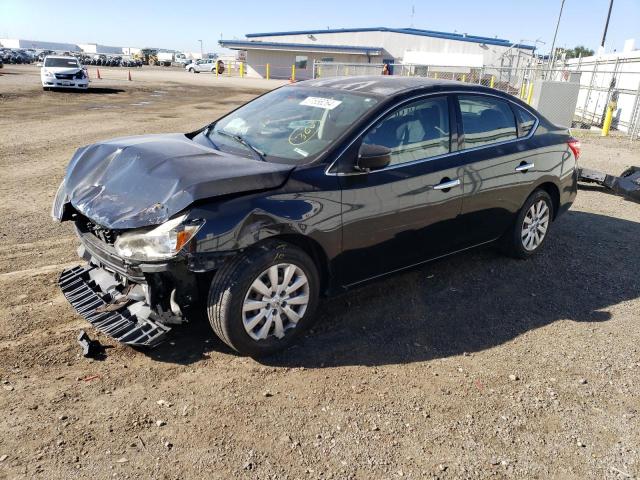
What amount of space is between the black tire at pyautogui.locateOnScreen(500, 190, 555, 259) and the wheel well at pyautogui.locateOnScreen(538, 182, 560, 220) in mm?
72

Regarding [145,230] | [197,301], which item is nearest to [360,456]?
[197,301]

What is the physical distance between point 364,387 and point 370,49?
60864 mm

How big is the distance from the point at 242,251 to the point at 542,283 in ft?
10.6

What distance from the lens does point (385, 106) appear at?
4113 millimetres

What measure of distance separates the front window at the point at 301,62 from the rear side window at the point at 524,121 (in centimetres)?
5798

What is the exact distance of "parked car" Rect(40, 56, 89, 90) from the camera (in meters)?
24.5

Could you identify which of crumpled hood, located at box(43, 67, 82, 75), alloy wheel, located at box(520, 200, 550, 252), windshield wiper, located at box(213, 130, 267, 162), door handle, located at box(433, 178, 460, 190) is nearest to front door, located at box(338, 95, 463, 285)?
door handle, located at box(433, 178, 460, 190)

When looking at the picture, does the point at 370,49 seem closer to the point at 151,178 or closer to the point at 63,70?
the point at 63,70

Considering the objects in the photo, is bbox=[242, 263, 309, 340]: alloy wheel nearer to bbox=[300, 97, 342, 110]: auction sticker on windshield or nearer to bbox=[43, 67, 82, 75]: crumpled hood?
bbox=[300, 97, 342, 110]: auction sticker on windshield

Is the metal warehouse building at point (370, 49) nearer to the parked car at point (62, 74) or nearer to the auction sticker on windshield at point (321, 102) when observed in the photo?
the parked car at point (62, 74)

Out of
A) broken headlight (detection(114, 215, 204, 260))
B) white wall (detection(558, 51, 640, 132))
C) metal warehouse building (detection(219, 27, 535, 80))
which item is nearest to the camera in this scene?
broken headlight (detection(114, 215, 204, 260))

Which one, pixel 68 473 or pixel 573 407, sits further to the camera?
pixel 573 407

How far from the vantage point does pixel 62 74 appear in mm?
24562

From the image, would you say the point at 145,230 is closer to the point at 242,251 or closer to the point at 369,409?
the point at 242,251
